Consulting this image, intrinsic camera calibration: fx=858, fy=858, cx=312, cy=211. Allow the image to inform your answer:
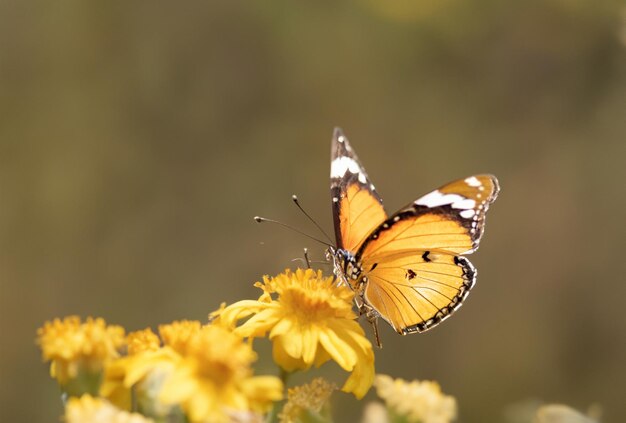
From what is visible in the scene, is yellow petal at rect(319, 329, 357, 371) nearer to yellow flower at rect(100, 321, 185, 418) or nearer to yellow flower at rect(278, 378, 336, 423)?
yellow flower at rect(278, 378, 336, 423)

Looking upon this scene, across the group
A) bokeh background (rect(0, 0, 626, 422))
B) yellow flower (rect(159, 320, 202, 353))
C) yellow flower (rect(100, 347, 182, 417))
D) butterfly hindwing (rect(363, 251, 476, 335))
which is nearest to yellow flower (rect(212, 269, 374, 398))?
yellow flower (rect(159, 320, 202, 353))

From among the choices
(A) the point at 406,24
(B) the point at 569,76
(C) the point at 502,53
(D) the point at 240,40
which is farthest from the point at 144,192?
(B) the point at 569,76

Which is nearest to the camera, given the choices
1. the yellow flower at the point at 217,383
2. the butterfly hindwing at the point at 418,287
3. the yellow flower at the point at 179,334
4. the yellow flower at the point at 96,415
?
the yellow flower at the point at 96,415

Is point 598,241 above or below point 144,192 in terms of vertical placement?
Answer: below

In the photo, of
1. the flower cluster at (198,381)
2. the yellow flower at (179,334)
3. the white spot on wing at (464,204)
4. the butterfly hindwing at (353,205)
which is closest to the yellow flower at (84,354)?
the flower cluster at (198,381)

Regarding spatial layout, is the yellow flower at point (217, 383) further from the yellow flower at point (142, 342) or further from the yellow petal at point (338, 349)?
the yellow petal at point (338, 349)

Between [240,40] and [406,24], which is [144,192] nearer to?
[240,40]
